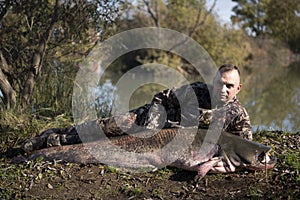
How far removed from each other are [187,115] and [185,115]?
1.0 inches

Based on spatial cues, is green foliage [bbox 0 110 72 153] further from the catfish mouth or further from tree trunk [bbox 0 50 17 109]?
the catfish mouth

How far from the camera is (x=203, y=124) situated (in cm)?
502

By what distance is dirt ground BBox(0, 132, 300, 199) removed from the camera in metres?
4.27

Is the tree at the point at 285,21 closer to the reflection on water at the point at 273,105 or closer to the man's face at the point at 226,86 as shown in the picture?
the reflection on water at the point at 273,105

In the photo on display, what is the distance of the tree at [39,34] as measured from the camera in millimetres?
7934

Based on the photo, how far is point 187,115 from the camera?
5.27 m

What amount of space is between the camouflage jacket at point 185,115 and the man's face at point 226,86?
0.31 feet

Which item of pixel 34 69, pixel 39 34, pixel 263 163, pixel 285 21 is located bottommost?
pixel 263 163

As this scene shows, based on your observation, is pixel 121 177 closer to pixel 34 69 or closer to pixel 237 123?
pixel 237 123

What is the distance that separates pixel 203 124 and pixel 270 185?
3.69ft

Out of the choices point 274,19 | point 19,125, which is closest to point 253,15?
point 274,19

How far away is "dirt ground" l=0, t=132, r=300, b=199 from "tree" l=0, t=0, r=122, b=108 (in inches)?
124

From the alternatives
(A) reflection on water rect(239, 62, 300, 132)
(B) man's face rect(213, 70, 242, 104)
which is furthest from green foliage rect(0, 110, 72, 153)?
(A) reflection on water rect(239, 62, 300, 132)

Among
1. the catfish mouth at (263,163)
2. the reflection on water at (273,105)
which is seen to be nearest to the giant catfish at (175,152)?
the catfish mouth at (263,163)
